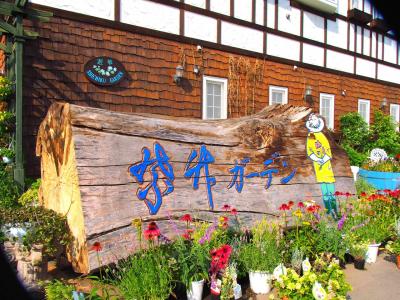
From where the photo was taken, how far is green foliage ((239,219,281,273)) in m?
3.40

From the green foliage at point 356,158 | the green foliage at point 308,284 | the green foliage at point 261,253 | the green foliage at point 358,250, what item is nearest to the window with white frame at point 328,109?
the green foliage at point 356,158

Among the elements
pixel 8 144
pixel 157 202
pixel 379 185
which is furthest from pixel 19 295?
pixel 379 185

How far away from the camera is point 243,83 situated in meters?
9.53

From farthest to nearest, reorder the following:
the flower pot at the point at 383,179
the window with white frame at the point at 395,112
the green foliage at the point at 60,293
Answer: the window with white frame at the point at 395,112, the flower pot at the point at 383,179, the green foliage at the point at 60,293

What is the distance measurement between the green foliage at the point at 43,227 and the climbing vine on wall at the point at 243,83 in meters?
6.57

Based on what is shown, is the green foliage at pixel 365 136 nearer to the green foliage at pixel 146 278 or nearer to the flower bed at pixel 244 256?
the flower bed at pixel 244 256

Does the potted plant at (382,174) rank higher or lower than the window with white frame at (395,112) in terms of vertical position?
lower

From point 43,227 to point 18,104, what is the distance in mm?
3217

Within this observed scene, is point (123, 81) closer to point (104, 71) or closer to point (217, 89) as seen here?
point (104, 71)

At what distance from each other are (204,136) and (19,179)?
10.9 feet

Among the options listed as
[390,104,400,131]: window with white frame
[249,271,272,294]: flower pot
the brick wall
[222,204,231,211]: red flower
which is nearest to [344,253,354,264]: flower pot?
[249,271,272,294]: flower pot

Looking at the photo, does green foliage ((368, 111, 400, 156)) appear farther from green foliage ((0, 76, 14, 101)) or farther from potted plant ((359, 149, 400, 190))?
green foliage ((0, 76, 14, 101))

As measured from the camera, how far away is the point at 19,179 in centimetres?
562

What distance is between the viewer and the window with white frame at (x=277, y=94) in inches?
405
